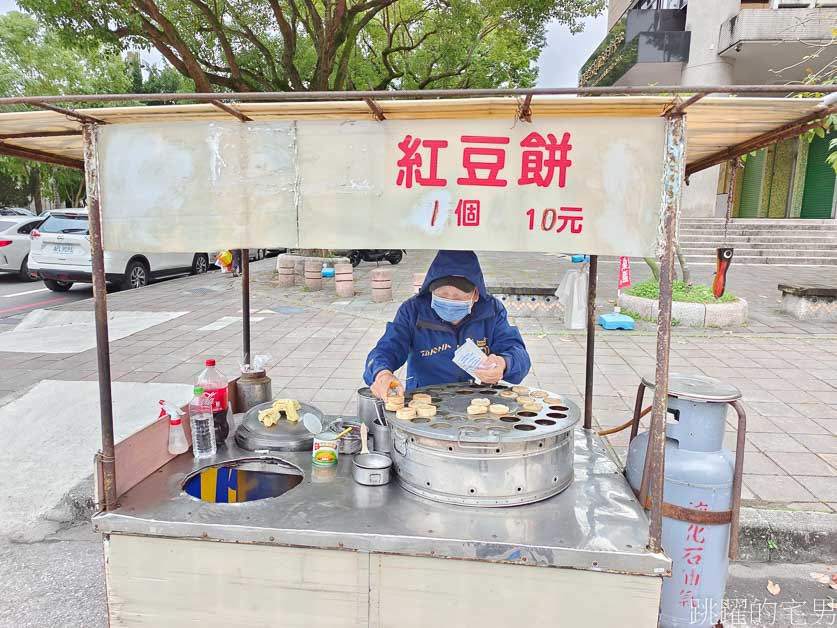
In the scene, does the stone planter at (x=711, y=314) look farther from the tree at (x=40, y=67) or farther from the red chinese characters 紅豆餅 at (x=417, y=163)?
the tree at (x=40, y=67)

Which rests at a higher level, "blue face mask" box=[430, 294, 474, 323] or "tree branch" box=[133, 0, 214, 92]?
"tree branch" box=[133, 0, 214, 92]

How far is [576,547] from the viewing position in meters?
1.89

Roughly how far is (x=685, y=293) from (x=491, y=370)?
7.11m

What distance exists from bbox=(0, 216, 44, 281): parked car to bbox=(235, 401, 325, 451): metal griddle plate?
41.0ft

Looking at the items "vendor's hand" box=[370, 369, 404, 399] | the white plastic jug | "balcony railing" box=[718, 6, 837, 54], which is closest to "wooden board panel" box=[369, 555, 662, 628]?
"vendor's hand" box=[370, 369, 404, 399]

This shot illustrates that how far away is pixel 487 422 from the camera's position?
220cm

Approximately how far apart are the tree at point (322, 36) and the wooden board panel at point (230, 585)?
10702 mm

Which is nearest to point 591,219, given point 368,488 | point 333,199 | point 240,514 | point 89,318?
point 333,199

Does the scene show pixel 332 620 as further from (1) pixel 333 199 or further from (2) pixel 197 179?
(2) pixel 197 179

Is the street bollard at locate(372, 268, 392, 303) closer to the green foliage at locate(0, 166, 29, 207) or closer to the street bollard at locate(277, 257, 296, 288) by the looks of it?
the street bollard at locate(277, 257, 296, 288)

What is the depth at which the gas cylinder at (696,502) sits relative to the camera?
7.34 ft

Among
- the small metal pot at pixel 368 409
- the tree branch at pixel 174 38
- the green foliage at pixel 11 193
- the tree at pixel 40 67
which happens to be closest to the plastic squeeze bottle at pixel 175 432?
the small metal pot at pixel 368 409

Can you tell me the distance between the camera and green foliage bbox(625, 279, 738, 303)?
8.24 metres

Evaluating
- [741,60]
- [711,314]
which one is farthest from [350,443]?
[741,60]
